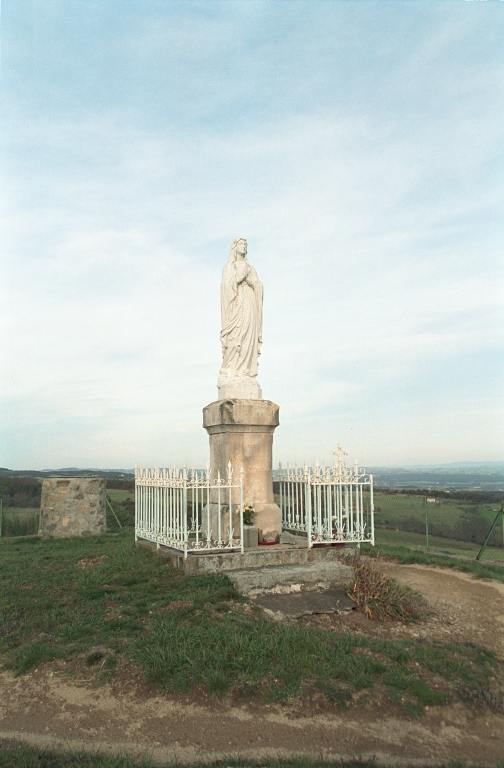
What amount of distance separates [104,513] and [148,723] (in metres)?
11.9

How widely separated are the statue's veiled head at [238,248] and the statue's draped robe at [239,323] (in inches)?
5.4

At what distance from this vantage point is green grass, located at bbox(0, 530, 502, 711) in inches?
202

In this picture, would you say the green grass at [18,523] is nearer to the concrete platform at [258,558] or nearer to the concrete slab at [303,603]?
the concrete platform at [258,558]

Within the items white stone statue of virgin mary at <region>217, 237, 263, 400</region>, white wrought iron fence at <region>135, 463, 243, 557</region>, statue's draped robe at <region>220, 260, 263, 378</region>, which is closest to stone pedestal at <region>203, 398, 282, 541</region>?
white wrought iron fence at <region>135, 463, 243, 557</region>

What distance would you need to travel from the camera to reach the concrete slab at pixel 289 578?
7371mm

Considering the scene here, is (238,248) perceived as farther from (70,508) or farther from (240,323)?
(70,508)

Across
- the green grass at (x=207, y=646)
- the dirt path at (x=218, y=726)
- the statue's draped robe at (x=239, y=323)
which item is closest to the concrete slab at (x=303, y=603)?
the green grass at (x=207, y=646)

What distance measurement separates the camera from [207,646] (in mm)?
5570

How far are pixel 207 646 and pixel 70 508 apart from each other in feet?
35.8

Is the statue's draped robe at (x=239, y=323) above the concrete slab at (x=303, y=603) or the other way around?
above

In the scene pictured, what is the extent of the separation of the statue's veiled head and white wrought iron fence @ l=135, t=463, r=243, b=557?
397 centimetres

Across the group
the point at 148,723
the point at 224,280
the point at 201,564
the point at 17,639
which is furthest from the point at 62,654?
the point at 224,280

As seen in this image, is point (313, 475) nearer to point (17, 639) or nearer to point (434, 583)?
point (434, 583)

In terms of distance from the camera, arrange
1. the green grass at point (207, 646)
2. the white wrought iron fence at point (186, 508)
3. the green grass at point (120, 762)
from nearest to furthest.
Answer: the green grass at point (120, 762) < the green grass at point (207, 646) < the white wrought iron fence at point (186, 508)
